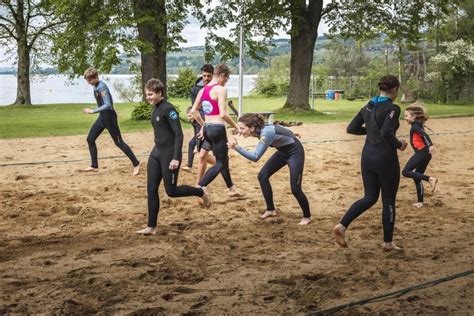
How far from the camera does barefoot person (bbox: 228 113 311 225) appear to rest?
7.18m

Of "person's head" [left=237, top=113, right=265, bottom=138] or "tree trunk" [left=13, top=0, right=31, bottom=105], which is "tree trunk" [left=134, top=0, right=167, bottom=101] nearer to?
"person's head" [left=237, top=113, right=265, bottom=138]

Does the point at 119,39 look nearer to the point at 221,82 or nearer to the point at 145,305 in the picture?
the point at 221,82

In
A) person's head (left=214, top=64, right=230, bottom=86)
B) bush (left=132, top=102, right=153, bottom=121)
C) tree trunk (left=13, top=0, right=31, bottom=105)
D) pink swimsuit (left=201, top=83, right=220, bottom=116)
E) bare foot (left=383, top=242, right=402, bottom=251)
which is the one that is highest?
tree trunk (left=13, top=0, right=31, bottom=105)

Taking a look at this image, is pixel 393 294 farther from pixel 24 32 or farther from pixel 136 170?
pixel 24 32

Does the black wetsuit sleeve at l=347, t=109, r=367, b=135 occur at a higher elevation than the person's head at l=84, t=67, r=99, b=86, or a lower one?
lower

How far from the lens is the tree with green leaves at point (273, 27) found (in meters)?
25.8

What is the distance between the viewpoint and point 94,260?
20.8 feet

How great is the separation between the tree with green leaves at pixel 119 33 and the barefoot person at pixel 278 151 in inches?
587

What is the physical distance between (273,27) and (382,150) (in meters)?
20.5

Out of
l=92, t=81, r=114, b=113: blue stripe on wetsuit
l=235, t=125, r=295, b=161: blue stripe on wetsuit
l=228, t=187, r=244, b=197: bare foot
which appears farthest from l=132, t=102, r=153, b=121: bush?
Answer: l=235, t=125, r=295, b=161: blue stripe on wetsuit

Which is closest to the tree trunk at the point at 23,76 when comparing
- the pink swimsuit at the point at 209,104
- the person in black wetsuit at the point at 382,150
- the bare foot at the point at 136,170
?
the bare foot at the point at 136,170

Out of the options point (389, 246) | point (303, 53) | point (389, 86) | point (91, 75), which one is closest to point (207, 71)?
point (91, 75)

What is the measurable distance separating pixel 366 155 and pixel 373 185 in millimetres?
318

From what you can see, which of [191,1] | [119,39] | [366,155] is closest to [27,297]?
[366,155]
